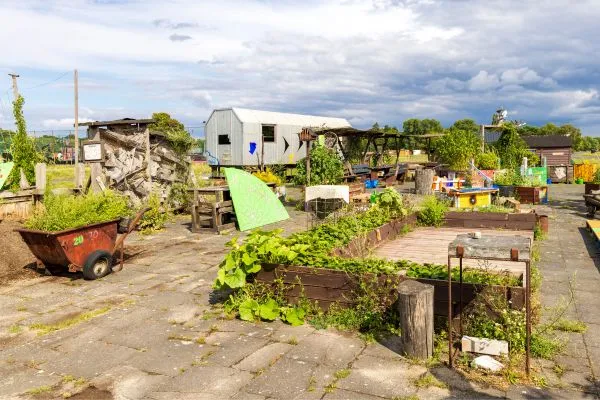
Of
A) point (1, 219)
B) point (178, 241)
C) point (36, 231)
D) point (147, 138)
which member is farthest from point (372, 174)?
point (36, 231)

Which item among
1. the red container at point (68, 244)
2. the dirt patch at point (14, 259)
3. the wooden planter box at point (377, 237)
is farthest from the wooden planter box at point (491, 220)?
the dirt patch at point (14, 259)

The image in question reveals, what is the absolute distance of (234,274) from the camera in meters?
6.06

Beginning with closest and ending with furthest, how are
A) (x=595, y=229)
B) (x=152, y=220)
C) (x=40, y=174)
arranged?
1. (x=595, y=229)
2. (x=152, y=220)
3. (x=40, y=174)

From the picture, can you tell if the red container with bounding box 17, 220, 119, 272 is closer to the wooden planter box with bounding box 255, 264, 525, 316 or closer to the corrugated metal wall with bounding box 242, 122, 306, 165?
the wooden planter box with bounding box 255, 264, 525, 316

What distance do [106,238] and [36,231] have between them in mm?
1161

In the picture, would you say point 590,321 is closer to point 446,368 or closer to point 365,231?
point 446,368

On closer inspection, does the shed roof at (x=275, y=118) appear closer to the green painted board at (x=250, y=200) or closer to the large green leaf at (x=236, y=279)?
the green painted board at (x=250, y=200)

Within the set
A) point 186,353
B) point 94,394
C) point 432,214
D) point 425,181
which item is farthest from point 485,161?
point 94,394

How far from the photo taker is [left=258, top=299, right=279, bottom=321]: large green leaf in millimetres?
5652

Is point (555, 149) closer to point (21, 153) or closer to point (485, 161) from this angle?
point (485, 161)

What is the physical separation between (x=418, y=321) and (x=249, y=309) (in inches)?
85.6

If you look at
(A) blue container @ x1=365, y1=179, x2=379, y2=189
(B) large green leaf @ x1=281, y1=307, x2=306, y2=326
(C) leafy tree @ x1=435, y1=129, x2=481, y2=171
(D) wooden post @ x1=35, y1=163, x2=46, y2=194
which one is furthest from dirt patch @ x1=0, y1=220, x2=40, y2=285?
(C) leafy tree @ x1=435, y1=129, x2=481, y2=171

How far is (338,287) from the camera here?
5.64 meters

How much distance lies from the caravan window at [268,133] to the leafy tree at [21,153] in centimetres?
1356
